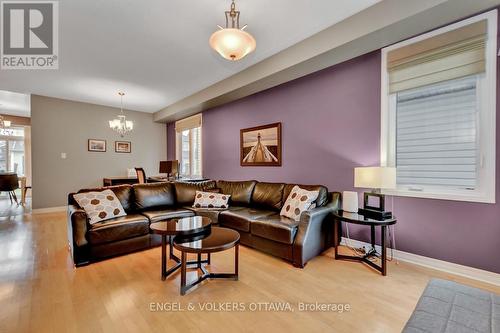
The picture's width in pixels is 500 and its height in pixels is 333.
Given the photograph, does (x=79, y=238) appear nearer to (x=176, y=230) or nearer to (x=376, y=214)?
(x=176, y=230)

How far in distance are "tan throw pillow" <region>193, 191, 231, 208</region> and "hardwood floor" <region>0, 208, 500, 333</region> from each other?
39.3 inches

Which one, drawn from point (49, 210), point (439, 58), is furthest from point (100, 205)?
point (439, 58)

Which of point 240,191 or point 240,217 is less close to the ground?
point 240,191

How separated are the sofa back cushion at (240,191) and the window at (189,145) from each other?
2.04 m

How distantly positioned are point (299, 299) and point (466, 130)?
2.36m

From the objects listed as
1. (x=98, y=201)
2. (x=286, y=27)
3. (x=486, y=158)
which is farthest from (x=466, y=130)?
(x=98, y=201)

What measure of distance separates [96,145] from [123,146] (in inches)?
25.2

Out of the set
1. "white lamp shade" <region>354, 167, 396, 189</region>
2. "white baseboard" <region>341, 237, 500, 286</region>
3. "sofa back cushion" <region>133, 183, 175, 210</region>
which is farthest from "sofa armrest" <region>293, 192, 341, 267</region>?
"sofa back cushion" <region>133, 183, 175, 210</region>

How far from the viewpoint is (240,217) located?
315 centimetres

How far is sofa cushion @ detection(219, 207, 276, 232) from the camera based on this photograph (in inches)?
121

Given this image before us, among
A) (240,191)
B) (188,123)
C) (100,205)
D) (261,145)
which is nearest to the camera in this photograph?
(100,205)

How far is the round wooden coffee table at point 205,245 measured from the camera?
76.0 inches
